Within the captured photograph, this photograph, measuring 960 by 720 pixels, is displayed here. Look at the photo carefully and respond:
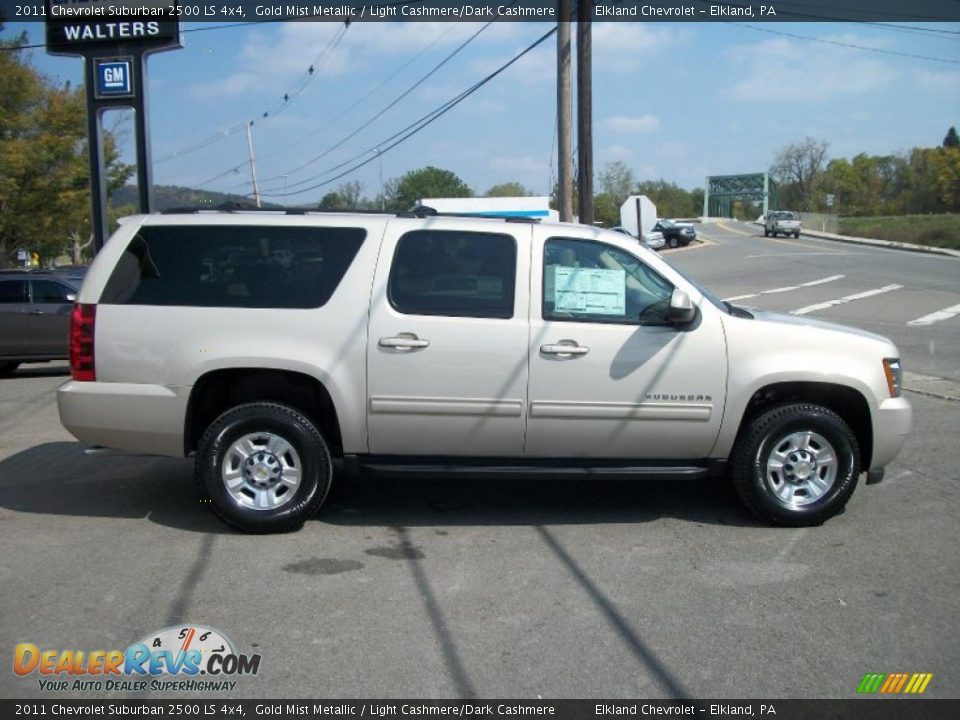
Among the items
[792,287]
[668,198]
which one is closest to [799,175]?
[668,198]

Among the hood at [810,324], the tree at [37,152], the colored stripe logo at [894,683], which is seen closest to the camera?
the colored stripe logo at [894,683]

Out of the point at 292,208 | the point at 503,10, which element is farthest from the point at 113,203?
the point at 292,208

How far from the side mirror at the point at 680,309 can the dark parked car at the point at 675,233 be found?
1756 inches

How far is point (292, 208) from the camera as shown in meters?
6.02

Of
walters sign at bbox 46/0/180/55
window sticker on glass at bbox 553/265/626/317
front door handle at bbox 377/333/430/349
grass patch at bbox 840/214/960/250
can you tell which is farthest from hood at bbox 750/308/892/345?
grass patch at bbox 840/214/960/250

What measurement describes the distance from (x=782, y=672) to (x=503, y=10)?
17.1m

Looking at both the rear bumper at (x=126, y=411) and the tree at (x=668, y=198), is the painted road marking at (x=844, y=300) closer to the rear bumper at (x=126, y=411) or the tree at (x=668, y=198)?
the rear bumper at (x=126, y=411)

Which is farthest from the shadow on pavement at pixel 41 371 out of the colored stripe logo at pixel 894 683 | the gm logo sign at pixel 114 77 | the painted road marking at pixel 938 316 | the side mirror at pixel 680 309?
the painted road marking at pixel 938 316

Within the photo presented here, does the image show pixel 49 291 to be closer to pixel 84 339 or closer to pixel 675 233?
pixel 84 339

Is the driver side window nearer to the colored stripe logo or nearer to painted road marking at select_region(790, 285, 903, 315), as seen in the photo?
the colored stripe logo

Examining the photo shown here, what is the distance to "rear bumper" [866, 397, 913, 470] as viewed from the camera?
18.8 ft

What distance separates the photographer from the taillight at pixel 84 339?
5590 mm

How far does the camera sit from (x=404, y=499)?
6512mm

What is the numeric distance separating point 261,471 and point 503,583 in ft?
5.85
